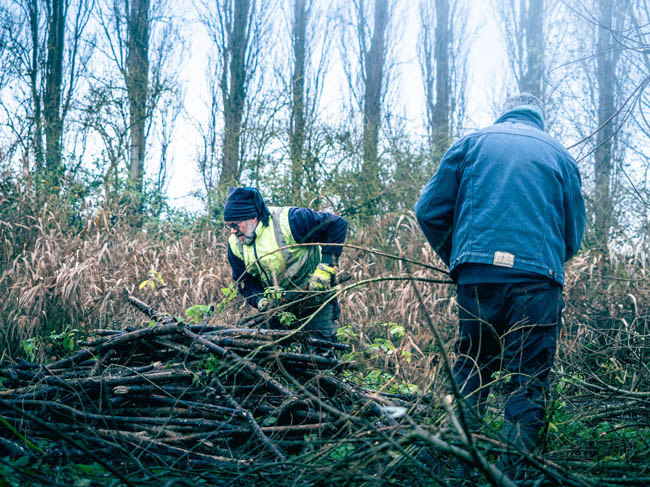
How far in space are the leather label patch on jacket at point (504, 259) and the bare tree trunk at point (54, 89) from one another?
843cm

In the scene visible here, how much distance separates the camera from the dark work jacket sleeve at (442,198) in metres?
2.87

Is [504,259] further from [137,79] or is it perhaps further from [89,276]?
[137,79]

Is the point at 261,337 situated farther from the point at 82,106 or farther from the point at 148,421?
the point at 82,106

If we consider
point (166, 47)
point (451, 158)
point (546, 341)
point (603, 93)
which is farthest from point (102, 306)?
point (603, 93)

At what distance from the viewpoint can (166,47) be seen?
41.1ft

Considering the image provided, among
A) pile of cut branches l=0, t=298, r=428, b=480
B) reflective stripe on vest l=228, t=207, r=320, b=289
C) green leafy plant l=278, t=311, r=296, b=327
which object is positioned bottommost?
pile of cut branches l=0, t=298, r=428, b=480

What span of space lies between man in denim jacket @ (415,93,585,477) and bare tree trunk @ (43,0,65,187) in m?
8.20

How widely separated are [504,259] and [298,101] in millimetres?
8834

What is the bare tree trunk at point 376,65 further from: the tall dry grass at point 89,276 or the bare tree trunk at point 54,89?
the bare tree trunk at point 54,89

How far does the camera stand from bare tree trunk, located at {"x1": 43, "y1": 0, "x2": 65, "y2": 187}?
999 cm

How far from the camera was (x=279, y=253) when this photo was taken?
407 cm

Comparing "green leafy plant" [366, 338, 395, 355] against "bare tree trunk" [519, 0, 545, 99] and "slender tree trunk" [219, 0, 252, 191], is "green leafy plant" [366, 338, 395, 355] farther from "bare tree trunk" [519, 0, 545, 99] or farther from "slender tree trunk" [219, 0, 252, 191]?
"bare tree trunk" [519, 0, 545, 99]

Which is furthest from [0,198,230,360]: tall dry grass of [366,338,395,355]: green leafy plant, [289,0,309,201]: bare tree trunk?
[366,338,395,355]: green leafy plant

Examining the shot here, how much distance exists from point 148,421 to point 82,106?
9.43 m
